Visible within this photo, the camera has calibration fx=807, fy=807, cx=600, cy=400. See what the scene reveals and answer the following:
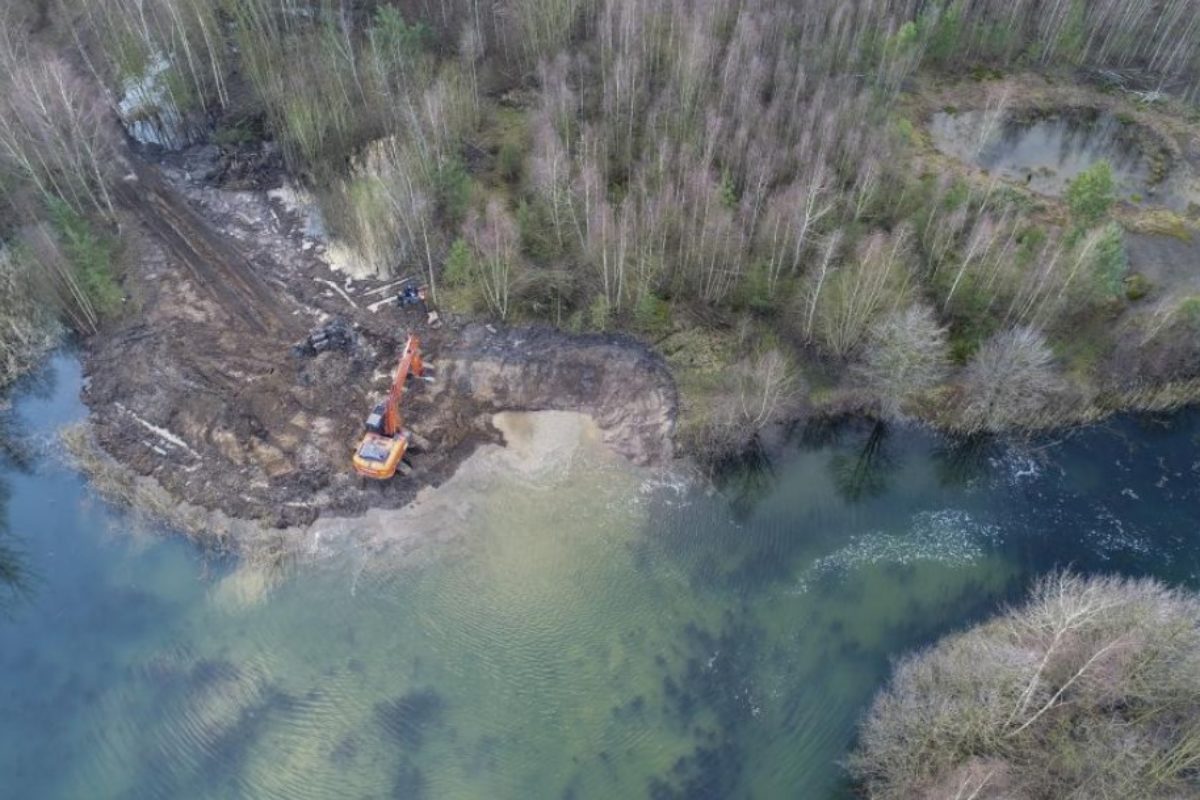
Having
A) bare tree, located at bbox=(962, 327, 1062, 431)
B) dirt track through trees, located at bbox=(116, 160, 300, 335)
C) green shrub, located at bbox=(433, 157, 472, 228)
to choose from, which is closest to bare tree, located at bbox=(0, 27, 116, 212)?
dirt track through trees, located at bbox=(116, 160, 300, 335)

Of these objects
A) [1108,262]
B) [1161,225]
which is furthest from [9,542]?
[1161,225]

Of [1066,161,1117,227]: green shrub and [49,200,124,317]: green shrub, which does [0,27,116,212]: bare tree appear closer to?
[49,200,124,317]: green shrub

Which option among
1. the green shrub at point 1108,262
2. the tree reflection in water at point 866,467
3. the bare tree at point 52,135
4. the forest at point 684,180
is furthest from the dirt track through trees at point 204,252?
the green shrub at point 1108,262

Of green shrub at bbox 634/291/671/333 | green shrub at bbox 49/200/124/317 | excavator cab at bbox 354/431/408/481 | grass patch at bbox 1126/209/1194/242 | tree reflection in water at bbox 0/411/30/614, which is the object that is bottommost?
tree reflection in water at bbox 0/411/30/614

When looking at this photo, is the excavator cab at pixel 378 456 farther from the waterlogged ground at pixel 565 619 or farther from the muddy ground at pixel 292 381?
the waterlogged ground at pixel 565 619

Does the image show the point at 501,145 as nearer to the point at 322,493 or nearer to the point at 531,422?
the point at 531,422

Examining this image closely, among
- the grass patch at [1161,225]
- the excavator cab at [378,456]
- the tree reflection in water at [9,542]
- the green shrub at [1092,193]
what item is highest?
the green shrub at [1092,193]

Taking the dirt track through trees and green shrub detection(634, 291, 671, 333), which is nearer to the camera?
green shrub detection(634, 291, 671, 333)
